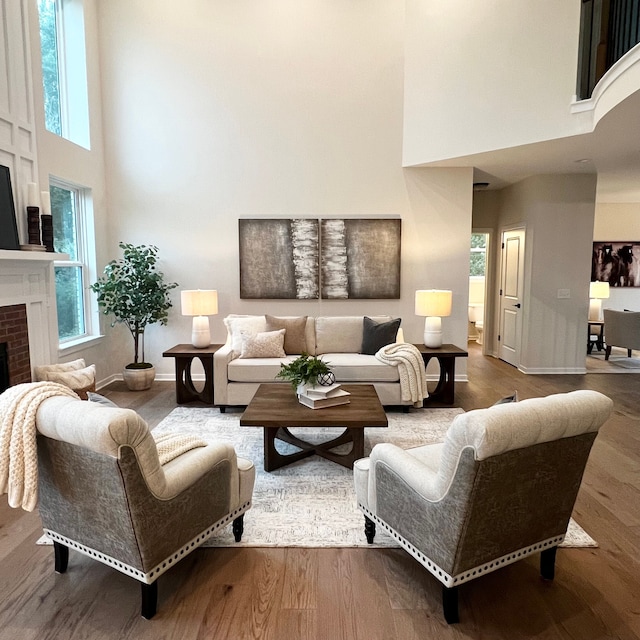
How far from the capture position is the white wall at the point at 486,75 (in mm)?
4371

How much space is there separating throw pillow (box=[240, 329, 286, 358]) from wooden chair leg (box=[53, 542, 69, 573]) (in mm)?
2684

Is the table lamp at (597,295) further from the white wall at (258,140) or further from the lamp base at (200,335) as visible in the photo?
the lamp base at (200,335)

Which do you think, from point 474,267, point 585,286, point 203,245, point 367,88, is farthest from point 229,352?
point 474,267

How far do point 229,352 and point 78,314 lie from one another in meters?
2.10

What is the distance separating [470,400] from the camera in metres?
5.02

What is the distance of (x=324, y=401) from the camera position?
129 inches

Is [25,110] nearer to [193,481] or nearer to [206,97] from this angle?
[206,97]

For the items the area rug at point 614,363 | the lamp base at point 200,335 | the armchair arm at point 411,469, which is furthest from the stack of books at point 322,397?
the area rug at point 614,363

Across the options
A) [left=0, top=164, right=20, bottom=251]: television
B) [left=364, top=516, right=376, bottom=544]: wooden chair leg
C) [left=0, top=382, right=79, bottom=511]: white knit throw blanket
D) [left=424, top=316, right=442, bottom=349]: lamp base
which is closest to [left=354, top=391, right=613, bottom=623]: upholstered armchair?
[left=364, top=516, right=376, bottom=544]: wooden chair leg

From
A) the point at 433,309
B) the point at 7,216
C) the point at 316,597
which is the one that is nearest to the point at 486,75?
the point at 433,309

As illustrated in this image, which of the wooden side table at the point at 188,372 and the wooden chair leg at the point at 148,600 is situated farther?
the wooden side table at the point at 188,372

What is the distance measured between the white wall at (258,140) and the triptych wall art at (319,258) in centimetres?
13

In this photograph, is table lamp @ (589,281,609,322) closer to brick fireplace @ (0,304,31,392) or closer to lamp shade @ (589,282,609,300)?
lamp shade @ (589,282,609,300)

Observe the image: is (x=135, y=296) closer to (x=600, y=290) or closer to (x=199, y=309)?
(x=199, y=309)
